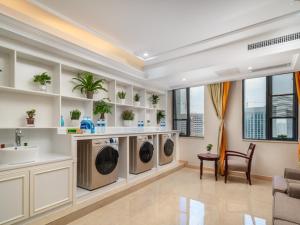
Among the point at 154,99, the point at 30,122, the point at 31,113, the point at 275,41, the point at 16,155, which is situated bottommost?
the point at 16,155

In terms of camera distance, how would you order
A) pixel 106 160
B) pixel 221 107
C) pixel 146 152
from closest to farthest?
pixel 106 160
pixel 146 152
pixel 221 107

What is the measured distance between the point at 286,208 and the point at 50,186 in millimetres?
2691

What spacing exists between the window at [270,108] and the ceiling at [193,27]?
0.62 m

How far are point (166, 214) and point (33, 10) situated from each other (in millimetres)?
3467

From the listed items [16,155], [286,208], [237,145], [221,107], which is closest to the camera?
[286,208]

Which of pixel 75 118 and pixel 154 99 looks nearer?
pixel 75 118

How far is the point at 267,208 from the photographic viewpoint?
9.35ft

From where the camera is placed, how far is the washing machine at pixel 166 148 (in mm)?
4719

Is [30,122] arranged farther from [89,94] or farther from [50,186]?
[89,94]

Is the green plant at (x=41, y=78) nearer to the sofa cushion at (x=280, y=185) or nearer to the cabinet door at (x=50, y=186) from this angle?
the cabinet door at (x=50, y=186)

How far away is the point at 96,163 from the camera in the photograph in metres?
2.98

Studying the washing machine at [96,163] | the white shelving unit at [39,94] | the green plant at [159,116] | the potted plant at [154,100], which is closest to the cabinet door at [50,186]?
the washing machine at [96,163]

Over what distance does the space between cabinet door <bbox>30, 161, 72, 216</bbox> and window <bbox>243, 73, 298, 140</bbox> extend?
4.19m

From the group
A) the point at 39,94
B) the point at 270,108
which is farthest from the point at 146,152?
the point at 270,108
